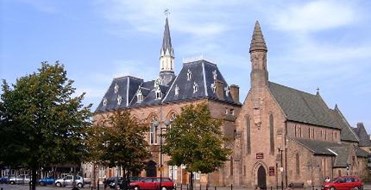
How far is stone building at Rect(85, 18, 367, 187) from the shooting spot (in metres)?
62.9

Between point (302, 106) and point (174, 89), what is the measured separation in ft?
61.9

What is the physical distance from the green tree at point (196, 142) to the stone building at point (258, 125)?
39.5 ft

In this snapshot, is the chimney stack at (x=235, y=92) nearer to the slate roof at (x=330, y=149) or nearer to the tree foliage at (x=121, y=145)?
the slate roof at (x=330, y=149)

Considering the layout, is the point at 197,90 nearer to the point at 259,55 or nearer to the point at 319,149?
the point at 259,55

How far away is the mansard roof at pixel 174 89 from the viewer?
71.4 m

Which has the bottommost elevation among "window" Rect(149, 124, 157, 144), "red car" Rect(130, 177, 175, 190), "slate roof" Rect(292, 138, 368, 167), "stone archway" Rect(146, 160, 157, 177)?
"red car" Rect(130, 177, 175, 190)

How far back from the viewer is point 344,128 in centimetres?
8856

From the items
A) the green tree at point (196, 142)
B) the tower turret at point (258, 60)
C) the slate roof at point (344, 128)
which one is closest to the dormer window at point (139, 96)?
the tower turret at point (258, 60)

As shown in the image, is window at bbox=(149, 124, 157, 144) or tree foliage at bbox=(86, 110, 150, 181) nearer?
tree foliage at bbox=(86, 110, 150, 181)

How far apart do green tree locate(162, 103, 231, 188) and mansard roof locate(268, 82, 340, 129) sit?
1766 centimetres

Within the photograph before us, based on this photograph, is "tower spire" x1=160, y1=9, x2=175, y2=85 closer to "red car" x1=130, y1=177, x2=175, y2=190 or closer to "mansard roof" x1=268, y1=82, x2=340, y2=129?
"mansard roof" x1=268, y1=82, x2=340, y2=129

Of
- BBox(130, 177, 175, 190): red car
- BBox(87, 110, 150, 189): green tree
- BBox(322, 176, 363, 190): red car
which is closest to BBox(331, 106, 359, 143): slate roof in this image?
BBox(322, 176, 363, 190): red car

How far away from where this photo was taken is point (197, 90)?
70938 millimetres

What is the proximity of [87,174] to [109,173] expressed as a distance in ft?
24.2
